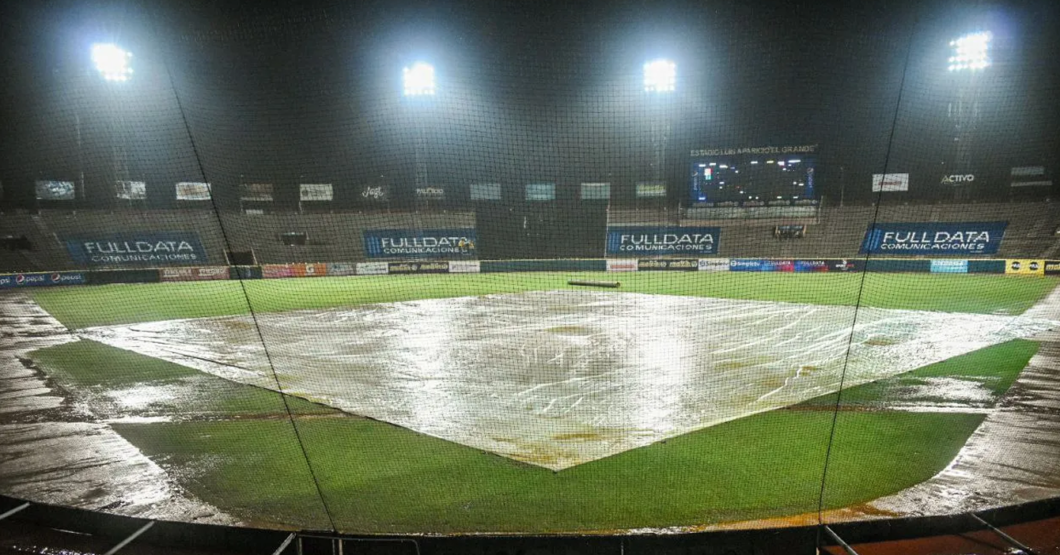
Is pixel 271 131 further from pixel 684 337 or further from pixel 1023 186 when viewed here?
pixel 1023 186

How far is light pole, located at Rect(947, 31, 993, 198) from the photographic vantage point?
16.3 meters

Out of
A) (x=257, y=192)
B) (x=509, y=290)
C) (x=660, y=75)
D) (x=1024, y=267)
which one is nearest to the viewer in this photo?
(x=509, y=290)

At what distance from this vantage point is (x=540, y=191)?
19.6 meters

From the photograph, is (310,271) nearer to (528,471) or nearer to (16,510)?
(16,510)

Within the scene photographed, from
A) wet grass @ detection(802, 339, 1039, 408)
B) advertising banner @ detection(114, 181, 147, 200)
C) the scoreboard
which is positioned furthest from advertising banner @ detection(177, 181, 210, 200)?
wet grass @ detection(802, 339, 1039, 408)

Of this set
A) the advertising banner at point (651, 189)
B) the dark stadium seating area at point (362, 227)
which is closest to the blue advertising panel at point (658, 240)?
the dark stadium seating area at point (362, 227)

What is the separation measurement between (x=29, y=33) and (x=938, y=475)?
71.6 feet

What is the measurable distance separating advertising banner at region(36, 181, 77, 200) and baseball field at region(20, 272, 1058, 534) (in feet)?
40.8

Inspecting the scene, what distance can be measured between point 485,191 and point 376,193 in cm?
443

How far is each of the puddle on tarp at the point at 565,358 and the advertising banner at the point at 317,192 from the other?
464 inches

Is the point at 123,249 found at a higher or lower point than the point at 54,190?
lower

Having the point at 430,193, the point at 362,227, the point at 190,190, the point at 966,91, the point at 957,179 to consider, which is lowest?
the point at 362,227

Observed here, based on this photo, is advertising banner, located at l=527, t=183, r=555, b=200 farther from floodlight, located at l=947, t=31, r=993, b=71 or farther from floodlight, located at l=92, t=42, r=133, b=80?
floodlight, located at l=92, t=42, r=133, b=80

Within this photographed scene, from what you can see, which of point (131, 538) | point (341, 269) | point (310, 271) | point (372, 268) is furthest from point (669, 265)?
point (131, 538)
